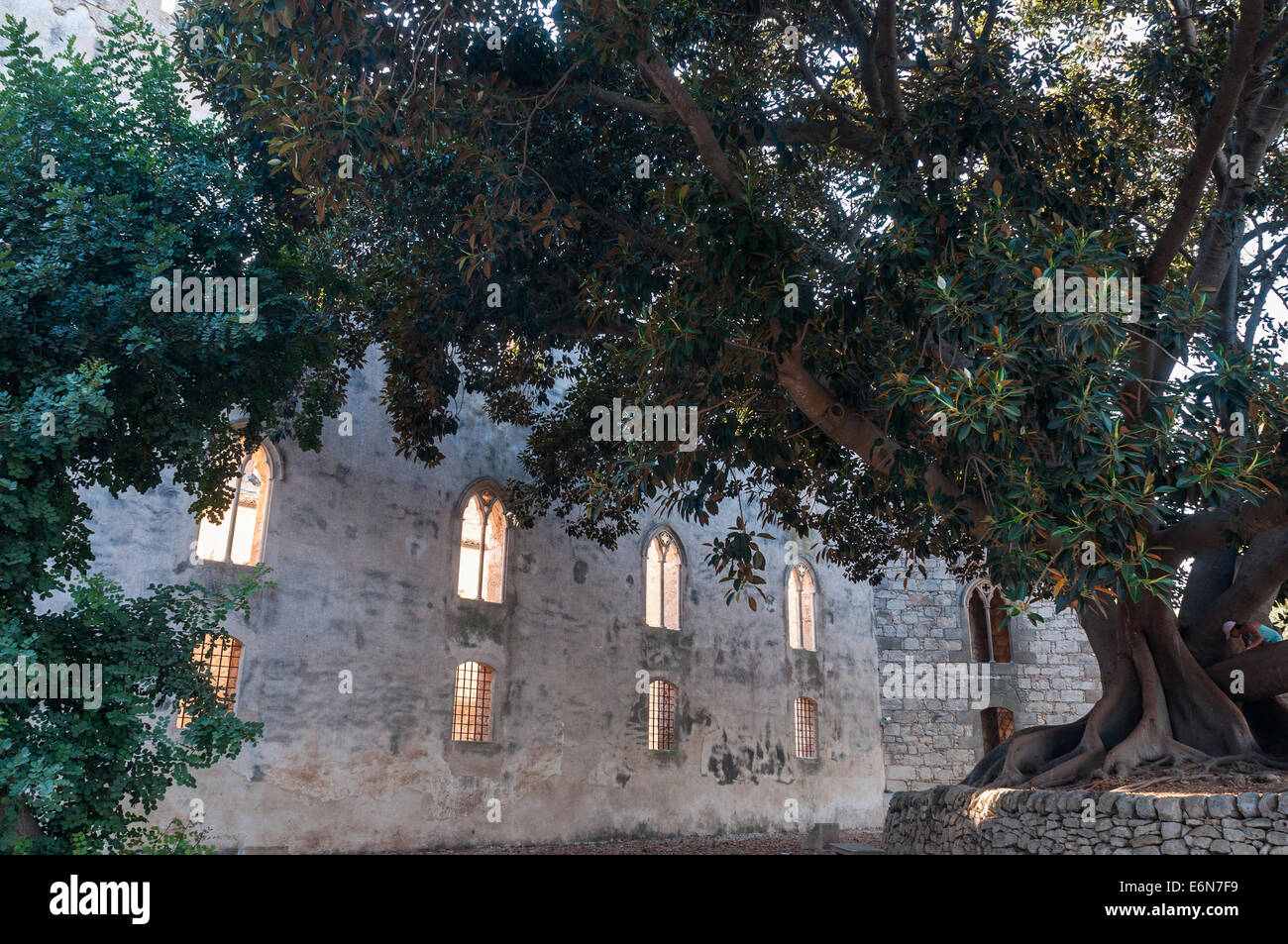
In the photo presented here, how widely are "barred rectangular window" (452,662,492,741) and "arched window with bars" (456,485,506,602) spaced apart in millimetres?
1247

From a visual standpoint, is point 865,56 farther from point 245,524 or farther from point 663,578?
point 663,578

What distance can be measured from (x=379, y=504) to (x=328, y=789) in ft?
14.6

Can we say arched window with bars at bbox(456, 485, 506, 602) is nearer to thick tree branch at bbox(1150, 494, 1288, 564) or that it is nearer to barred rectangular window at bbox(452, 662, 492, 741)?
barred rectangular window at bbox(452, 662, 492, 741)

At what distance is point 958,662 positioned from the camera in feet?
72.3

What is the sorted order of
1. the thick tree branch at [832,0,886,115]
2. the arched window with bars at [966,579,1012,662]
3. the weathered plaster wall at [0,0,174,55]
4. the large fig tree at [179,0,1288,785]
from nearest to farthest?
the large fig tree at [179,0,1288,785]
the thick tree branch at [832,0,886,115]
the weathered plaster wall at [0,0,174,55]
the arched window with bars at [966,579,1012,662]

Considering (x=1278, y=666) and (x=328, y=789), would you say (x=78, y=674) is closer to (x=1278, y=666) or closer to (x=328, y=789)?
(x=328, y=789)

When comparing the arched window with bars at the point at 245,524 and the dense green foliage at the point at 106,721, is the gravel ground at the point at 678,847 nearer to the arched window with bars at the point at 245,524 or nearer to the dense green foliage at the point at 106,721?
the arched window with bars at the point at 245,524

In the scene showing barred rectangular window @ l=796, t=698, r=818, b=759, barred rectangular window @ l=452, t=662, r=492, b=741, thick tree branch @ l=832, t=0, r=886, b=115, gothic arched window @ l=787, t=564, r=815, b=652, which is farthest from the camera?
gothic arched window @ l=787, t=564, r=815, b=652

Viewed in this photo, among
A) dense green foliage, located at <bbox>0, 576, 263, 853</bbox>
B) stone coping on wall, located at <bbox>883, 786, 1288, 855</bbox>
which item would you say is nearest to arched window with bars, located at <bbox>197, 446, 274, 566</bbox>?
dense green foliage, located at <bbox>0, 576, 263, 853</bbox>

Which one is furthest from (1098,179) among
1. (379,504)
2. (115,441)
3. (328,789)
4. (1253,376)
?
(328,789)

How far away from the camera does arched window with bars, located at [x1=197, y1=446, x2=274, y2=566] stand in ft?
42.8

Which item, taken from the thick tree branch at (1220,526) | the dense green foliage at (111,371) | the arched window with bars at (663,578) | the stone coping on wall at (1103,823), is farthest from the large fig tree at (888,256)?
the arched window with bars at (663,578)

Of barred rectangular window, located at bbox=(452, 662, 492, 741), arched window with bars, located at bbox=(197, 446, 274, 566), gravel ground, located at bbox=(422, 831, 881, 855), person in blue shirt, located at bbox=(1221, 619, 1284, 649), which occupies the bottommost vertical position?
gravel ground, located at bbox=(422, 831, 881, 855)
